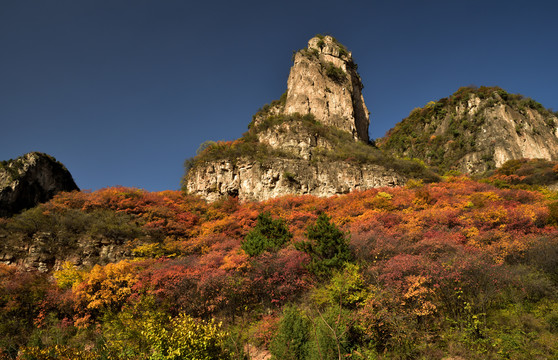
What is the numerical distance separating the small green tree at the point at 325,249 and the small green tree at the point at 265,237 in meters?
2.66

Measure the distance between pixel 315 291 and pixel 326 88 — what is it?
43.9m

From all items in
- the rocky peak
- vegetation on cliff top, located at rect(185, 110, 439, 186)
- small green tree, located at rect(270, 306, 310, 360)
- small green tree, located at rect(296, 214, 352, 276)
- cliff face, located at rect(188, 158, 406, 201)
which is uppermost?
the rocky peak

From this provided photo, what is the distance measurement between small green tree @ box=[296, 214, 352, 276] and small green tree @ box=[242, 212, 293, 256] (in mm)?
2660

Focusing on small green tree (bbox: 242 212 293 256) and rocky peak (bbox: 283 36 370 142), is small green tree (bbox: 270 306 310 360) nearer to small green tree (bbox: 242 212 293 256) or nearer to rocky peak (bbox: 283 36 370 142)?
small green tree (bbox: 242 212 293 256)

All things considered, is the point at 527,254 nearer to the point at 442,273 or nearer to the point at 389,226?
the point at 442,273

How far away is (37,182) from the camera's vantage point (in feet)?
108

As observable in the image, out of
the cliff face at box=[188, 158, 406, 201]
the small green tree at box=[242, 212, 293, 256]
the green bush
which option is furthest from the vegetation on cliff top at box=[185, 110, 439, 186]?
the small green tree at box=[242, 212, 293, 256]

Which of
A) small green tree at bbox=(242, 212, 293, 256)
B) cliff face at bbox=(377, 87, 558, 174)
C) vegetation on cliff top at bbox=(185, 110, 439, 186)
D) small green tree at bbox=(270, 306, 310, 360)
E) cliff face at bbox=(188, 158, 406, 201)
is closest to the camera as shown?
small green tree at bbox=(270, 306, 310, 360)

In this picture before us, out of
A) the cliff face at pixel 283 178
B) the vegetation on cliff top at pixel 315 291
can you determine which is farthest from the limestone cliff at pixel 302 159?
the vegetation on cliff top at pixel 315 291

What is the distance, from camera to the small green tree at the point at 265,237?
56.6 feet

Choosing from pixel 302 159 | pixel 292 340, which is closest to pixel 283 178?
pixel 302 159

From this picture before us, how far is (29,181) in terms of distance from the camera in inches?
1242

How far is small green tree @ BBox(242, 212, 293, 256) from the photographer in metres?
17.2

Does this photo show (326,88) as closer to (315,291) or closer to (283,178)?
(283,178)
